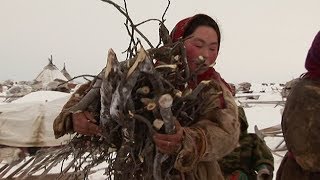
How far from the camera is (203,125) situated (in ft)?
4.93

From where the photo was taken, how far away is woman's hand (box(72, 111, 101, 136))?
1604 millimetres

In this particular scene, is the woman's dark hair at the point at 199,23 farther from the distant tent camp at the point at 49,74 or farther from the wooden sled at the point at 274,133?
the distant tent camp at the point at 49,74

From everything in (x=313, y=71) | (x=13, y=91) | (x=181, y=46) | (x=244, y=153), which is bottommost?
(x=13, y=91)

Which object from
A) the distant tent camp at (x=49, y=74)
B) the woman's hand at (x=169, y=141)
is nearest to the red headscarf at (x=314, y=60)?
the woman's hand at (x=169, y=141)

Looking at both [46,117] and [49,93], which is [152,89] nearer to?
[46,117]

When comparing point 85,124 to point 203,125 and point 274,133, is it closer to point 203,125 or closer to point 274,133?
point 203,125

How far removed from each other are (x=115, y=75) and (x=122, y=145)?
0.84 ft

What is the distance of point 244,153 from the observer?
244 cm

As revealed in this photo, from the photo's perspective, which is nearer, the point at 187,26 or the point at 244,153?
the point at 187,26

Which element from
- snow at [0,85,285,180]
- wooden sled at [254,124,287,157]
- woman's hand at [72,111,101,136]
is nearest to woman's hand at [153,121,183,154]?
woman's hand at [72,111,101,136]

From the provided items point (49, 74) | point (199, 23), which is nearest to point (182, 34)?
point (199, 23)

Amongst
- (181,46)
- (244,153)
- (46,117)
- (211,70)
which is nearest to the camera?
(181,46)

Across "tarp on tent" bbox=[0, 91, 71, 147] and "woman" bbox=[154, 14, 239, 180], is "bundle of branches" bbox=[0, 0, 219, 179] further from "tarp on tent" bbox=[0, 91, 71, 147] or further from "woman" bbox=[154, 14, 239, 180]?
"tarp on tent" bbox=[0, 91, 71, 147]

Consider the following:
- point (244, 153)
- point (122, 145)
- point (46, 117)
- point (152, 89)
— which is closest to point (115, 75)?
point (152, 89)
